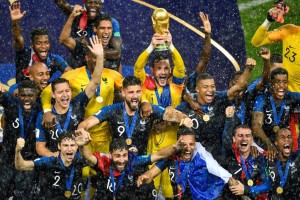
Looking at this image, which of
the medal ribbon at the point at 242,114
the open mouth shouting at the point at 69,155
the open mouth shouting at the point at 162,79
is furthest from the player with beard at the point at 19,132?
the medal ribbon at the point at 242,114

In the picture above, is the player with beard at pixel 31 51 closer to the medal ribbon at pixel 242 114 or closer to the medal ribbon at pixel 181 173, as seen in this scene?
the medal ribbon at pixel 181 173

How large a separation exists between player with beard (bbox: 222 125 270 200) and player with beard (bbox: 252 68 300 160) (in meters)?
0.31

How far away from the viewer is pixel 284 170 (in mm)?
14406

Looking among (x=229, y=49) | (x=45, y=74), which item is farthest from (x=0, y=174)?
(x=229, y=49)

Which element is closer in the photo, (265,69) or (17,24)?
(265,69)

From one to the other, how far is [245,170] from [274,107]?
814mm

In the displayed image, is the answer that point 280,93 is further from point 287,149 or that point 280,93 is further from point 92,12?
point 92,12

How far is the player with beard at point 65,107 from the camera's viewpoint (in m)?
14.1

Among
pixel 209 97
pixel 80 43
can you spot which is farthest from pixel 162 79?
pixel 80 43

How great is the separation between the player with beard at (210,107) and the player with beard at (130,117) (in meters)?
0.37

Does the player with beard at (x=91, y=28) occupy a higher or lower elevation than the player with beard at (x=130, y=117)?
higher

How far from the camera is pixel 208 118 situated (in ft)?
47.2

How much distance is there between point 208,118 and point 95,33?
1.59 m

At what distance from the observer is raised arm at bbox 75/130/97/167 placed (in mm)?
13414
